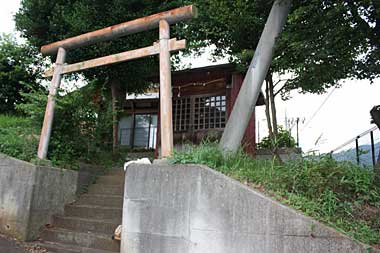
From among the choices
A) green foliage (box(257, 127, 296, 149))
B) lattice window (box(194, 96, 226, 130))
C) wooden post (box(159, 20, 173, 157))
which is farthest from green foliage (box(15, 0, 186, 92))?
green foliage (box(257, 127, 296, 149))

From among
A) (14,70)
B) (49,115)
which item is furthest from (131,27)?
(14,70)

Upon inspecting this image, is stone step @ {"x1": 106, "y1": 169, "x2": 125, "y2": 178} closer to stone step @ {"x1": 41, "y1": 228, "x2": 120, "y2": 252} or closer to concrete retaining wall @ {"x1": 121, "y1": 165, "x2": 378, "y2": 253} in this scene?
stone step @ {"x1": 41, "y1": 228, "x2": 120, "y2": 252}

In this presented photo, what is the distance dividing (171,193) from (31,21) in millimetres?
7280

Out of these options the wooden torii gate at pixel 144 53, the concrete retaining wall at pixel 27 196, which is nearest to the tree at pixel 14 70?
the wooden torii gate at pixel 144 53

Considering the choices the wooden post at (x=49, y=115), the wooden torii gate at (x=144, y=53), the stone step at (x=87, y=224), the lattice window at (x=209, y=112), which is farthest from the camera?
the lattice window at (x=209, y=112)

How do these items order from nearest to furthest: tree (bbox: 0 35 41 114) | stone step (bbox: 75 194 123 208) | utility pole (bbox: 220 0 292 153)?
utility pole (bbox: 220 0 292 153), stone step (bbox: 75 194 123 208), tree (bbox: 0 35 41 114)

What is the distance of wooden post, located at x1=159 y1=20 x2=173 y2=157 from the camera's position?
4.02 metres

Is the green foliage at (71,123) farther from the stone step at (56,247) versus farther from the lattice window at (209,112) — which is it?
the lattice window at (209,112)

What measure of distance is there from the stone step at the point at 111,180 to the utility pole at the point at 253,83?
223cm

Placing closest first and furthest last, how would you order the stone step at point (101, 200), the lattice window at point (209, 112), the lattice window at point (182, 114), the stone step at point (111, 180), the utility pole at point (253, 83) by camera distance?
the utility pole at point (253, 83) < the stone step at point (101, 200) < the stone step at point (111, 180) < the lattice window at point (209, 112) < the lattice window at point (182, 114)

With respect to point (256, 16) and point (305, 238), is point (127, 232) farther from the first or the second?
point (256, 16)

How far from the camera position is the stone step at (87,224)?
4.24 metres

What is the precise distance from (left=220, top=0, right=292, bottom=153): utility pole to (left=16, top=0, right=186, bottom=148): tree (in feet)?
11.7

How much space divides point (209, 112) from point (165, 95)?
15.8 feet
